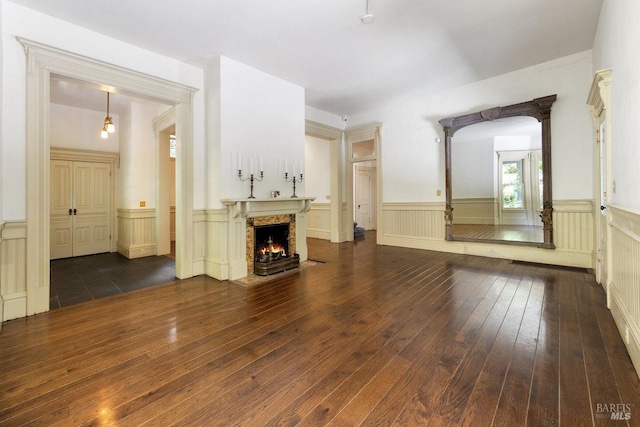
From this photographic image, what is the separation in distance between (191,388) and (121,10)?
372 centimetres

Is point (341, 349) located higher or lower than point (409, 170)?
lower

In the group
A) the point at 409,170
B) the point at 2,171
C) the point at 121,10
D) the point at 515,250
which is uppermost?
the point at 121,10

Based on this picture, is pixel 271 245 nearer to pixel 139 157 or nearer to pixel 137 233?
pixel 137 233

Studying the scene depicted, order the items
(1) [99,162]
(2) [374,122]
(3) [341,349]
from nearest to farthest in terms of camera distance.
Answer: (3) [341,349], (1) [99,162], (2) [374,122]

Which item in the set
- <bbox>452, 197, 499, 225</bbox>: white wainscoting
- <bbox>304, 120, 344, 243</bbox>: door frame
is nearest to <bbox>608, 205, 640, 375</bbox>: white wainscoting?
<bbox>452, 197, 499, 225</bbox>: white wainscoting

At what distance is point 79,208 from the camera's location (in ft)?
19.1

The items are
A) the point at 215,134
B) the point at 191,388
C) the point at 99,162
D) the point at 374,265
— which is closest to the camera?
the point at 191,388

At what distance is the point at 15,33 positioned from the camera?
2787 millimetres

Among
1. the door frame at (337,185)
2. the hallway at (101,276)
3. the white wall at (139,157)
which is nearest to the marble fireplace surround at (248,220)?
the hallway at (101,276)

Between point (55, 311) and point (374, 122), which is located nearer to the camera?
point (55, 311)

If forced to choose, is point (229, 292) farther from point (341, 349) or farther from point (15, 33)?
point (15, 33)

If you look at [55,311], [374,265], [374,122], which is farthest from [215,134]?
[374,122]

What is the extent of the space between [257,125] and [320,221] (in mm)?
3857

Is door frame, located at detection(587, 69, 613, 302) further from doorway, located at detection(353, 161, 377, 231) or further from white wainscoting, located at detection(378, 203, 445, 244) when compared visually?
doorway, located at detection(353, 161, 377, 231)
